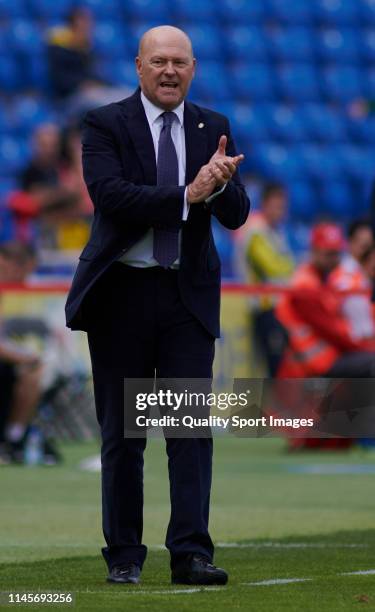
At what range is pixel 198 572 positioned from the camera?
598 centimetres

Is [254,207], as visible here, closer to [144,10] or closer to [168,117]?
[144,10]

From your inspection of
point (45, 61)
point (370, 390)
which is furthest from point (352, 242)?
point (45, 61)

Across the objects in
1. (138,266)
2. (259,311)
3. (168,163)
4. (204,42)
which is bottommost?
(259,311)

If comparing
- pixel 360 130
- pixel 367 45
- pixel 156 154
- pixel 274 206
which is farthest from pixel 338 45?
pixel 156 154

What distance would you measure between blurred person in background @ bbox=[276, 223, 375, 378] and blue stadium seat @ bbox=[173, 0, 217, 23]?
9429 mm

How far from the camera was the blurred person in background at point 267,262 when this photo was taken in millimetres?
15766

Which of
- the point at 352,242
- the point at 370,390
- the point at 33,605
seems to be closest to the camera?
the point at 33,605

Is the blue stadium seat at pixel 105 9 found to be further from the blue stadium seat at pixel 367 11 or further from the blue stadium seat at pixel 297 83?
the blue stadium seat at pixel 367 11

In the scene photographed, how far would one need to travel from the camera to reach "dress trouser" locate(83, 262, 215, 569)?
604 centimetres

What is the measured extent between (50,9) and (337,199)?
4.65 metres

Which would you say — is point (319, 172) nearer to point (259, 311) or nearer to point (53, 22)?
point (53, 22)

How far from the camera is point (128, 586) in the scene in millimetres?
6004

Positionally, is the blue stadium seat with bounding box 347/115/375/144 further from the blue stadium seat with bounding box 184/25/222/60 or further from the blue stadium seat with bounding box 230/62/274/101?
the blue stadium seat with bounding box 184/25/222/60

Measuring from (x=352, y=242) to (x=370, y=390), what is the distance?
18.9 feet
